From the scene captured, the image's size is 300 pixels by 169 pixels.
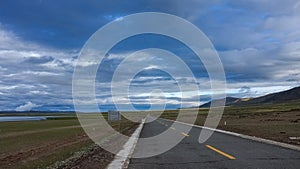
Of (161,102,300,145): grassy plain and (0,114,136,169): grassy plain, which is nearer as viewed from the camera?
(0,114,136,169): grassy plain

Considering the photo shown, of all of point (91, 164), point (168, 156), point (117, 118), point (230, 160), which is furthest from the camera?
point (117, 118)

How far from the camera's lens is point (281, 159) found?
11.5 m

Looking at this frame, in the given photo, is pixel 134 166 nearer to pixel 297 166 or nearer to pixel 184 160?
pixel 184 160

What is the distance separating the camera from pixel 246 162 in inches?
424

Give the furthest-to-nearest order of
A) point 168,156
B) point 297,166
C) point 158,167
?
1. point 168,156
2. point 158,167
3. point 297,166

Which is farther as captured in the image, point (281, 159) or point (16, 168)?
point (16, 168)

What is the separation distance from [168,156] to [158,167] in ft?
9.33

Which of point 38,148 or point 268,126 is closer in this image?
point 38,148

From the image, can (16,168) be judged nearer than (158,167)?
No

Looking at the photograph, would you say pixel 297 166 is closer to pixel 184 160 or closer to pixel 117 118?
pixel 184 160

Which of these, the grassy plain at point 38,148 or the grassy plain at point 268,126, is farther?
the grassy plain at point 268,126

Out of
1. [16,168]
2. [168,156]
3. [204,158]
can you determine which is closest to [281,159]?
[204,158]

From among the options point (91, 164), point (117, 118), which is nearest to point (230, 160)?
point (91, 164)

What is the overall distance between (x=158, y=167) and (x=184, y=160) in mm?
1771
